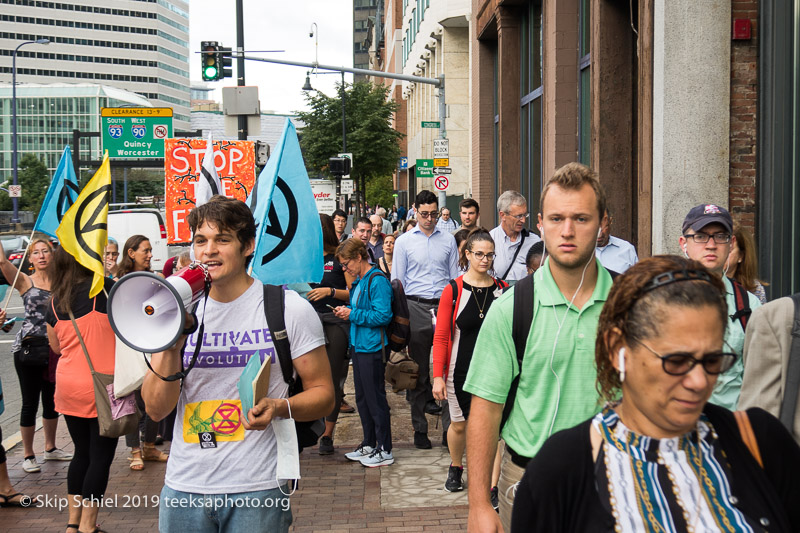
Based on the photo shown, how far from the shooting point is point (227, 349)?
3.43m

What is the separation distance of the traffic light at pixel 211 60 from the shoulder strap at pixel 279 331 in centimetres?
1646

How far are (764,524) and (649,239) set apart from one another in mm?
7797

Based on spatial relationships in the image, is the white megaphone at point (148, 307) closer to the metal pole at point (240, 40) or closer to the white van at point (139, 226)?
the metal pole at point (240, 40)

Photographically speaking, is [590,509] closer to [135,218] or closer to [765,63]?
[765,63]

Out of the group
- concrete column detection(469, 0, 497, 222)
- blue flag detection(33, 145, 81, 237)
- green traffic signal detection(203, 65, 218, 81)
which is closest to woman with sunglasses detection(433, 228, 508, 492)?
blue flag detection(33, 145, 81, 237)

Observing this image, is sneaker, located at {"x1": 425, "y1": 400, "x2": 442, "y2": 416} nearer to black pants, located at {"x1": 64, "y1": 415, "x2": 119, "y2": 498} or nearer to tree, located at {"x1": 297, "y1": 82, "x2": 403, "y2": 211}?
black pants, located at {"x1": 64, "y1": 415, "x2": 119, "y2": 498}

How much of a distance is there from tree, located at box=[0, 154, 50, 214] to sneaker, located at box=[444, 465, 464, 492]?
80836mm

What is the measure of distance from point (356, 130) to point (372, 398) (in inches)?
1430

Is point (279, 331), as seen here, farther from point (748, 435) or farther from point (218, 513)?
point (748, 435)

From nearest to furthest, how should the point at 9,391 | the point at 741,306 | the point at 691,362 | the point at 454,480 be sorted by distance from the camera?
the point at 691,362
the point at 741,306
the point at 454,480
the point at 9,391

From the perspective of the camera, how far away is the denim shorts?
3.34 metres

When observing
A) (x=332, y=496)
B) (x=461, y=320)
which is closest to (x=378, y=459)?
(x=332, y=496)

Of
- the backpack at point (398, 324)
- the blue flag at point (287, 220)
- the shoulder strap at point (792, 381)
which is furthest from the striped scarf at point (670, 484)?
the backpack at point (398, 324)

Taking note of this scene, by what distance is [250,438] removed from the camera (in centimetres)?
341
